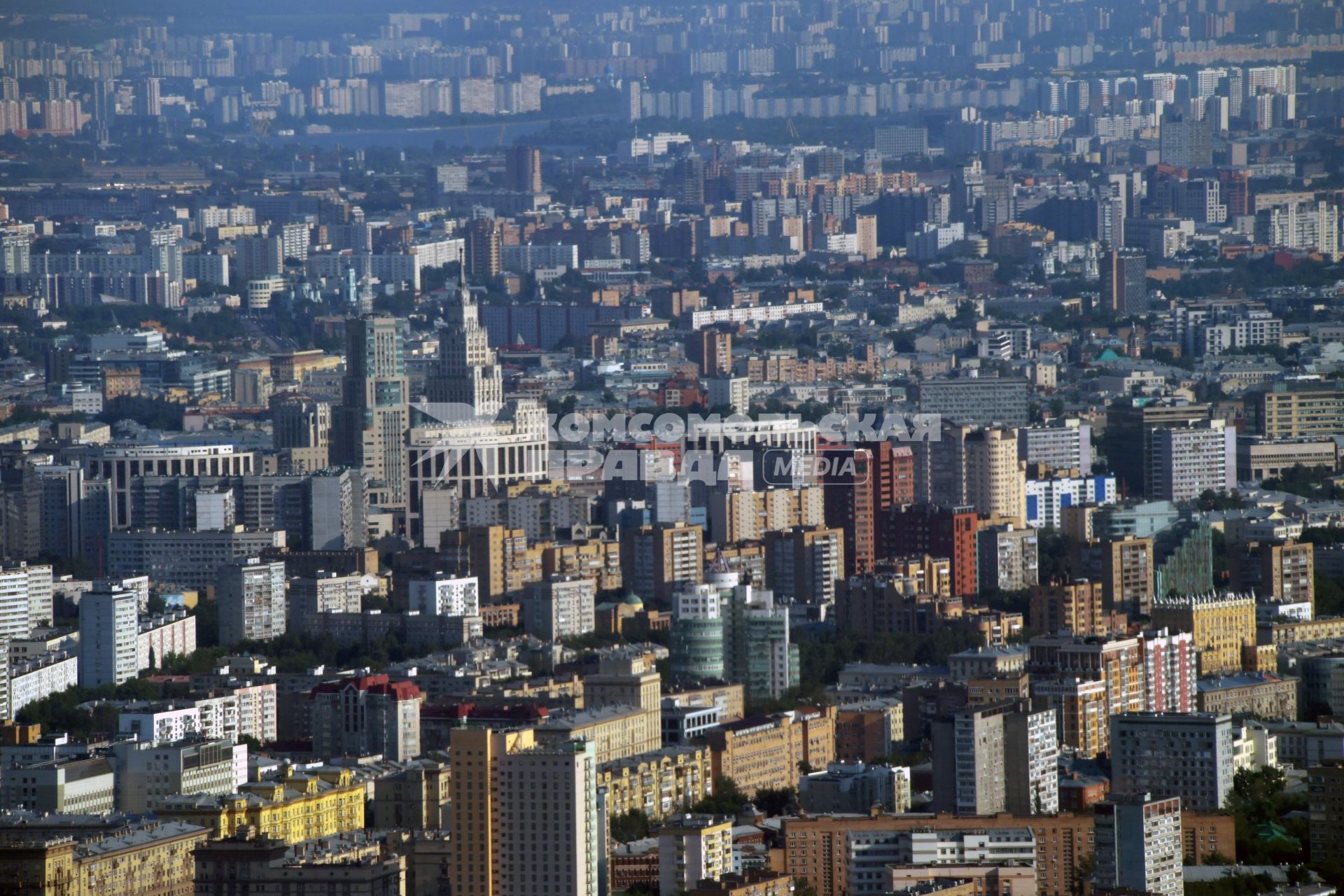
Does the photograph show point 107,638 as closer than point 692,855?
No

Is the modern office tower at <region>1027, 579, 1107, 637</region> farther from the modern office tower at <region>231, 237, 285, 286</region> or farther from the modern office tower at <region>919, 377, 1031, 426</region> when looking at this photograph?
the modern office tower at <region>231, 237, 285, 286</region>

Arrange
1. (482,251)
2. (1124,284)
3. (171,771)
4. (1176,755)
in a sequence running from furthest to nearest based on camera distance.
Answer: (482,251) → (1124,284) → (1176,755) → (171,771)

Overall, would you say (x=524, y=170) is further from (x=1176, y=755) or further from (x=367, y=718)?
(x=1176, y=755)

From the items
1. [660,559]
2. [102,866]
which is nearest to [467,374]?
[660,559]

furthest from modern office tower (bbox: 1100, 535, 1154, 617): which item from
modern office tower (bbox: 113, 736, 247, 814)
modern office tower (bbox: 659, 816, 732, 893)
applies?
modern office tower (bbox: 659, 816, 732, 893)

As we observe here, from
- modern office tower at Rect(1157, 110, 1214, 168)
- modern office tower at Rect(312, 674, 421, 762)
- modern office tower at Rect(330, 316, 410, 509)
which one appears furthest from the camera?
modern office tower at Rect(1157, 110, 1214, 168)

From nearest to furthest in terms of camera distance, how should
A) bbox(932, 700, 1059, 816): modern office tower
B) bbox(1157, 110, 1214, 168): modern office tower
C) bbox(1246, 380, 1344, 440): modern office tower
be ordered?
bbox(932, 700, 1059, 816): modern office tower < bbox(1246, 380, 1344, 440): modern office tower < bbox(1157, 110, 1214, 168): modern office tower

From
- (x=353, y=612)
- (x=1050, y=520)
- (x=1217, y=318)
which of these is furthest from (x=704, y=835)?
(x=1217, y=318)
